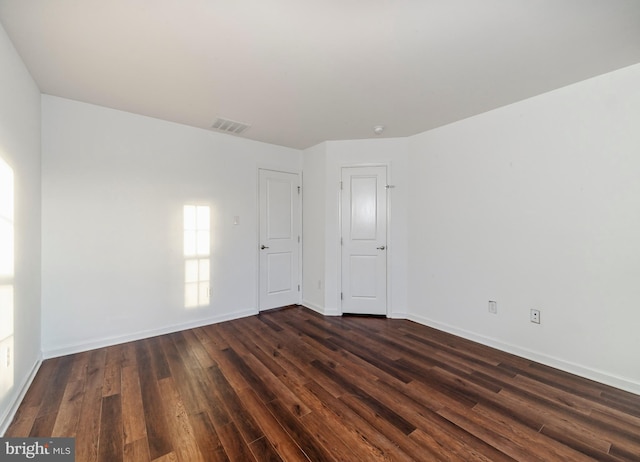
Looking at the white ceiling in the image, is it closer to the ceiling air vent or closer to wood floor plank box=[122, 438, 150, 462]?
the ceiling air vent

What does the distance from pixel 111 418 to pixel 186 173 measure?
8.35ft

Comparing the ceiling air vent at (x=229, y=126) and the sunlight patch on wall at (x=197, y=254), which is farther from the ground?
the ceiling air vent at (x=229, y=126)

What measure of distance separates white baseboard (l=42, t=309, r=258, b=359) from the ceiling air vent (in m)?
2.48

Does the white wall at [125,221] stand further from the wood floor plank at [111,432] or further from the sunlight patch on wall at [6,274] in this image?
the wood floor plank at [111,432]

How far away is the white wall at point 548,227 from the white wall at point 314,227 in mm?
1507

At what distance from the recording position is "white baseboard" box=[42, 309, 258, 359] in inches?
103

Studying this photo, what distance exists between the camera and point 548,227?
2.49m

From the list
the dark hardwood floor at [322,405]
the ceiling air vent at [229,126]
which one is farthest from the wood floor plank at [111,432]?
the ceiling air vent at [229,126]

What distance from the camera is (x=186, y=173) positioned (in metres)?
3.34

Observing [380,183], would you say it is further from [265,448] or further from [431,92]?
[265,448]

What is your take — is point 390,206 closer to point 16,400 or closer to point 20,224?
point 20,224

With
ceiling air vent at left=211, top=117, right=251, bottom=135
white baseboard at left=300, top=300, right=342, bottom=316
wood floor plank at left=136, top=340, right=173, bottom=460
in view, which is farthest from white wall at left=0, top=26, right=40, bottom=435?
white baseboard at left=300, top=300, right=342, bottom=316

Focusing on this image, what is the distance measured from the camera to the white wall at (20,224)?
5.69 ft

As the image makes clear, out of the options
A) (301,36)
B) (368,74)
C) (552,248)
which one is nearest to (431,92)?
(368,74)
